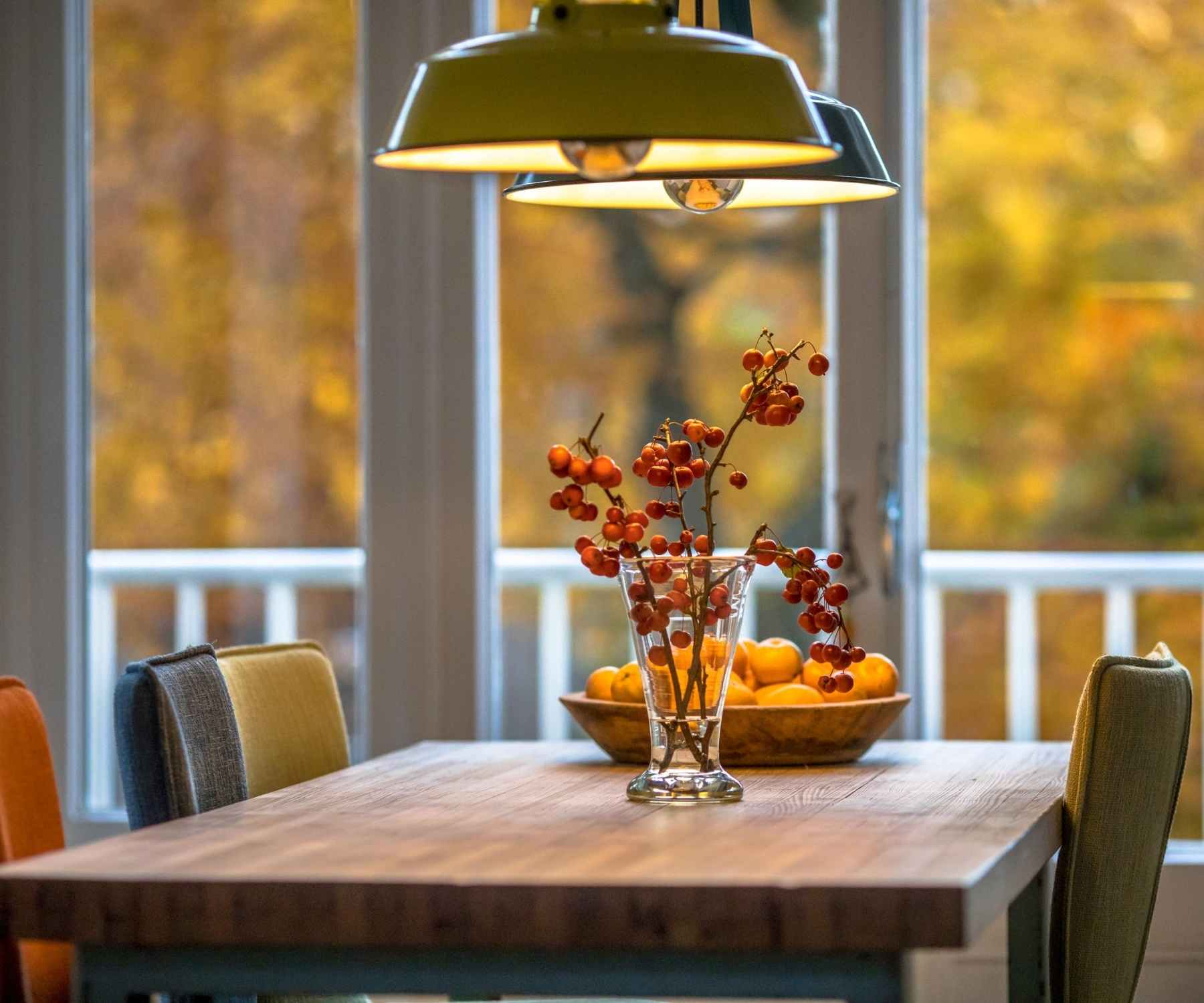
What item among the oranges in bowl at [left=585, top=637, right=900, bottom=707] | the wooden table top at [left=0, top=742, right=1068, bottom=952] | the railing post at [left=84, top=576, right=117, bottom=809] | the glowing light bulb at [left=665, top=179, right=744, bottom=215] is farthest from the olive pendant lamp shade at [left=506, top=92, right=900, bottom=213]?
the railing post at [left=84, top=576, right=117, bottom=809]

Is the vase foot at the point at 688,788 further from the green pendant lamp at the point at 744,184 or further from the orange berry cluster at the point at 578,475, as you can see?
the green pendant lamp at the point at 744,184

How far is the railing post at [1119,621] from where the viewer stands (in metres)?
3.63

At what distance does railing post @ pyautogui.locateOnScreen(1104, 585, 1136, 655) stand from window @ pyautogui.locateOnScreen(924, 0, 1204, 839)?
192 millimetres

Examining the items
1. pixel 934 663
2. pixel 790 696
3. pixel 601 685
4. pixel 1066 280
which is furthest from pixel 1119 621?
pixel 601 685

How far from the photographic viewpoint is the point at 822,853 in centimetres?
154

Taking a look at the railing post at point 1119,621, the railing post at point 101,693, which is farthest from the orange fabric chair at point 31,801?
the railing post at point 1119,621

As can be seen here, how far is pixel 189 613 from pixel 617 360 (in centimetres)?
104

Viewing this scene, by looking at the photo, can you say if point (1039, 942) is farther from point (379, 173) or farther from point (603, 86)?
point (379, 173)

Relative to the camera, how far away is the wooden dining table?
138 centimetres

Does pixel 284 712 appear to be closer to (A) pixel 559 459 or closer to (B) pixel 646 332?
(A) pixel 559 459

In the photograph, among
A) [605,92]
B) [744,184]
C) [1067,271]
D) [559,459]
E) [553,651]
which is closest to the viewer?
[605,92]

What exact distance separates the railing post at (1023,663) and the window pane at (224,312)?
4.43ft

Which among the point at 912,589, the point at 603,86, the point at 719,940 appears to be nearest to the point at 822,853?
the point at 719,940

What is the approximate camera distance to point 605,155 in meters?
1.56
